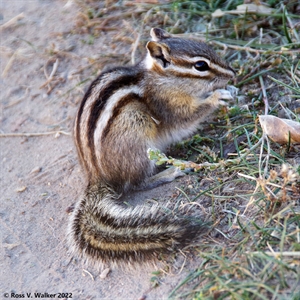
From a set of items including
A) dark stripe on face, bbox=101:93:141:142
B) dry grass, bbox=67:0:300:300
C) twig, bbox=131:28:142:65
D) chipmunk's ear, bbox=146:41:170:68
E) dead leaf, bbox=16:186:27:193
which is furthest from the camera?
twig, bbox=131:28:142:65

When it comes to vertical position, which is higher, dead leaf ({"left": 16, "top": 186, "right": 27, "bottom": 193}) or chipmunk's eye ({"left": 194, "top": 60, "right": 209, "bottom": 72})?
chipmunk's eye ({"left": 194, "top": 60, "right": 209, "bottom": 72})

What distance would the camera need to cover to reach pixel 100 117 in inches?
143

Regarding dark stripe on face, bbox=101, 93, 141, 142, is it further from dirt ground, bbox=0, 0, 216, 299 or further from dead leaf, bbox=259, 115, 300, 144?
dead leaf, bbox=259, 115, 300, 144

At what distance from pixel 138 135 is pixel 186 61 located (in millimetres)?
683

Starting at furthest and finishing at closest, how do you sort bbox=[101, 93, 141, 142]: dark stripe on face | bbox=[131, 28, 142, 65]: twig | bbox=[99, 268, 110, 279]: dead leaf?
bbox=[131, 28, 142, 65]: twig < bbox=[101, 93, 141, 142]: dark stripe on face < bbox=[99, 268, 110, 279]: dead leaf

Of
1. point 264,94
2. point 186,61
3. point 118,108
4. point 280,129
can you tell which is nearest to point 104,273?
point 118,108

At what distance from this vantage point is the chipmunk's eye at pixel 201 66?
151 inches

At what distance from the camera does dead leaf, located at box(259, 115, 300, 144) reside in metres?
3.30

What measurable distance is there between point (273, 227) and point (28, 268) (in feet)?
5.32

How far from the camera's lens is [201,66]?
387cm

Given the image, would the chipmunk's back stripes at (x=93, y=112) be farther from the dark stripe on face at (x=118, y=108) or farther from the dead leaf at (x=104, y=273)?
the dead leaf at (x=104, y=273)

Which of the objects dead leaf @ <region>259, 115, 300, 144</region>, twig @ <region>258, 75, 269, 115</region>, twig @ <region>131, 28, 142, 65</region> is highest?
dead leaf @ <region>259, 115, 300, 144</region>

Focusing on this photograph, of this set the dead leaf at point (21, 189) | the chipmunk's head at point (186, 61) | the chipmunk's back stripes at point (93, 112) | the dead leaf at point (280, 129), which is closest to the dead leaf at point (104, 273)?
the chipmunk's back stripes at point (93, 112)

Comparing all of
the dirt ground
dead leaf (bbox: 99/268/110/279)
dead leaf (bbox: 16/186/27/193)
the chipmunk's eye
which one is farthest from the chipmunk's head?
dead leaf (bbox: 99/268/110/279)
